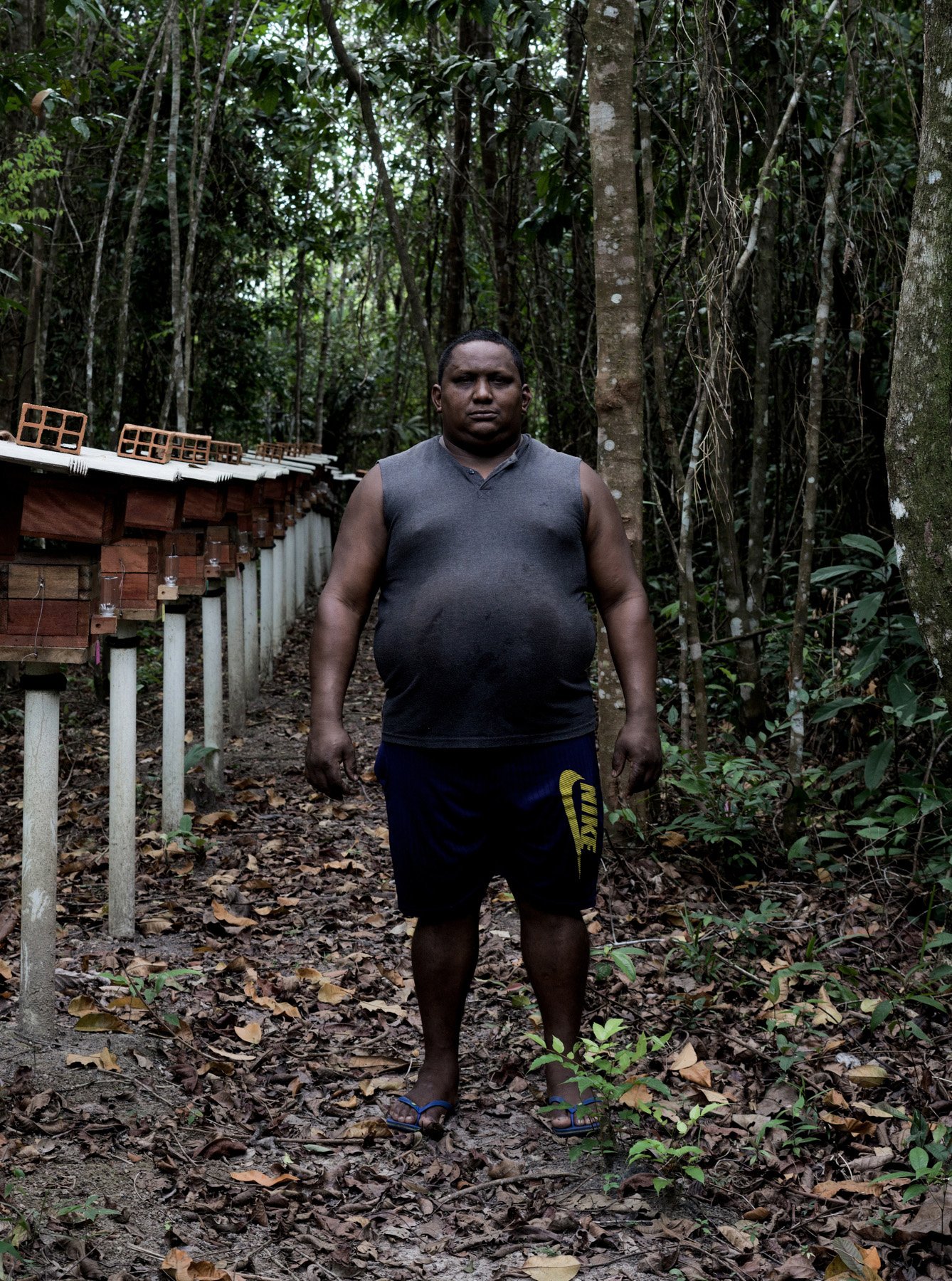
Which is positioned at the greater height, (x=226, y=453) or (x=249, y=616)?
(x=226, y=453)

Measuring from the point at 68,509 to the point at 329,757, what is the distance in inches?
49.4

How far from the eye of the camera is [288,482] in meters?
11.3

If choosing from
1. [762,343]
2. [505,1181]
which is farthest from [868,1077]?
[762,343]

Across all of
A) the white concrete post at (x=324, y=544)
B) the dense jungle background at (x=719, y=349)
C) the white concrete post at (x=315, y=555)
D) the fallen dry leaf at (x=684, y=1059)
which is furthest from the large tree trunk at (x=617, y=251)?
the white concrete post at (x=324, y=544)

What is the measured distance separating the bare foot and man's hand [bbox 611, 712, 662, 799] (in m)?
0.95

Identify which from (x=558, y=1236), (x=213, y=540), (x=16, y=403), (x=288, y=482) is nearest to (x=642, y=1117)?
(x=558, y=1236)

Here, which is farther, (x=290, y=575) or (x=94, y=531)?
(x=290, y=575)

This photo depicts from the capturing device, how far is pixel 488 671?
10.1ft

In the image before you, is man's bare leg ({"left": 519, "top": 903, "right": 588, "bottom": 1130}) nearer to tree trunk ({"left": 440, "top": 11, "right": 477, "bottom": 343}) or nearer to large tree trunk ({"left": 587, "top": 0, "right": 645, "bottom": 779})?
large tree trunk ({"left": 587, "top": 0, "right": 645, "bottom": 779})

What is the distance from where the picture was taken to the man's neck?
3215 mm

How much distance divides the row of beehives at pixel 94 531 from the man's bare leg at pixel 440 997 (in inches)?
53.9

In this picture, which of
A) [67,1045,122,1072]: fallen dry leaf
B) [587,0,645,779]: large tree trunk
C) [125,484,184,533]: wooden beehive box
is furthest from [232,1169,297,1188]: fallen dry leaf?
[587,0,645,779]: large tree trunk

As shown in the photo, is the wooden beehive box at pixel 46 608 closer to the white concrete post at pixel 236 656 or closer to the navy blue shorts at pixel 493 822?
the navy blue shorts at pixel 493 822

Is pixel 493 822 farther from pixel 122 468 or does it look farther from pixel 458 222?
pixel 458 222
